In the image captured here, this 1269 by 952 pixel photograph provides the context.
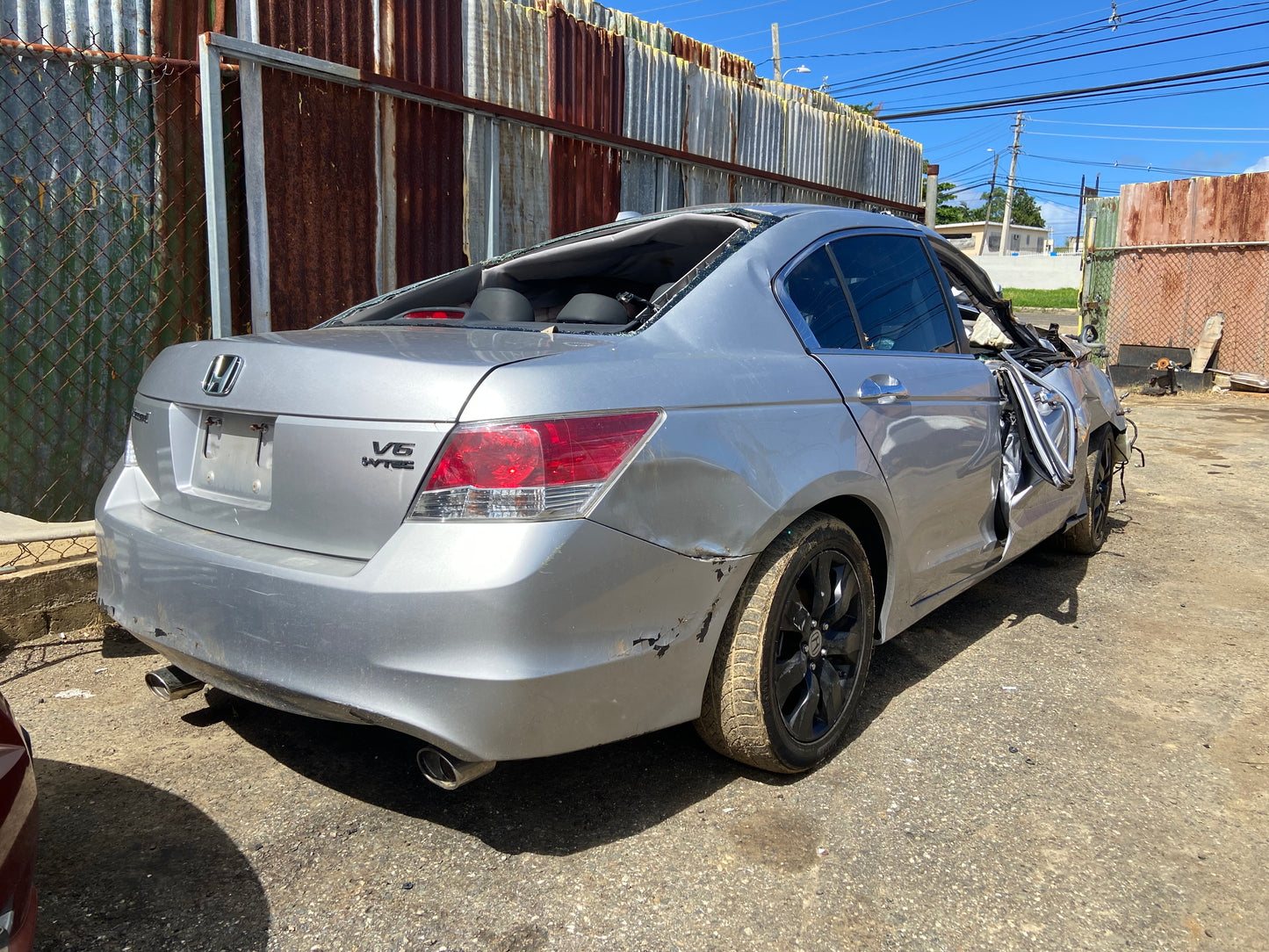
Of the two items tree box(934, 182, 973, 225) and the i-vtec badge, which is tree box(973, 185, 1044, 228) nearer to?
tree box(934, 182, 973, 225)

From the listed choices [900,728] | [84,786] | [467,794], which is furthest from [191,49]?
[900,728]

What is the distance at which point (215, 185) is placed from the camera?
14.4 feet

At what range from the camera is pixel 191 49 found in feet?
14.6

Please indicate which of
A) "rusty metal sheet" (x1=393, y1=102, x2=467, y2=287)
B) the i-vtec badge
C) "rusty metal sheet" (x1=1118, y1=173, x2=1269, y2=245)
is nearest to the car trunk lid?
the i-vtec badge

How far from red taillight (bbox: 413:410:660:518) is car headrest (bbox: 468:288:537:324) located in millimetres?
1120

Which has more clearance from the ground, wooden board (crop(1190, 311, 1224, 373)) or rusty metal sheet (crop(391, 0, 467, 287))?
rusty metal sheet (crop(391, 0, 467, 287))

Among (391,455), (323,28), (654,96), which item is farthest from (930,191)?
(391,455)

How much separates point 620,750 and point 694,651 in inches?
29.1

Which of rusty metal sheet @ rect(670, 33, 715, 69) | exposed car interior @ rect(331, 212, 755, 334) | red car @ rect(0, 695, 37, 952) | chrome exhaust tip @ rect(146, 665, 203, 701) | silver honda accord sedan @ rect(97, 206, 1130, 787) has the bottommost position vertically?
chrome exhaust tip @ rect(146, 665, 203, 701)

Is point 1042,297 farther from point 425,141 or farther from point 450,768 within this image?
point 450,768

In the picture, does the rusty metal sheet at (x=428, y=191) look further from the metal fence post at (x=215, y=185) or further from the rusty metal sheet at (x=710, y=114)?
the rusty metal sheet at (x=710, y=114)

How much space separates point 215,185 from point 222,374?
2369mm

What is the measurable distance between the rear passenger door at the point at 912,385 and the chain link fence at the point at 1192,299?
41.1 ft

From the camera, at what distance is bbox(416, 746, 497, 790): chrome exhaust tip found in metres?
2.15
